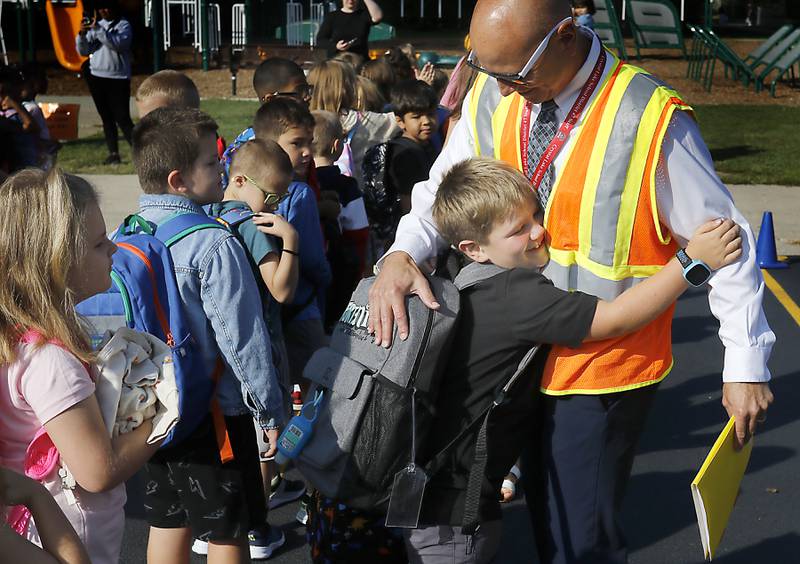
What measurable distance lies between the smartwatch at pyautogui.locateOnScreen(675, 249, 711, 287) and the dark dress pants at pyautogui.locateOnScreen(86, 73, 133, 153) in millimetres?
11286

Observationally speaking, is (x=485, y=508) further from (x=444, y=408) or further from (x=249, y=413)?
(x=249, y=413)

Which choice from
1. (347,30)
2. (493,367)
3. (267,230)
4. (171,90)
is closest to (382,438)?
(493,367)

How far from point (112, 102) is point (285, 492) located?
9.61 m

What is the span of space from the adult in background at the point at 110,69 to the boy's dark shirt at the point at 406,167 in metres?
7.62

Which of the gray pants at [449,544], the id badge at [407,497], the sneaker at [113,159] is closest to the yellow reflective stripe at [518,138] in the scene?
the id badge at [407,497]

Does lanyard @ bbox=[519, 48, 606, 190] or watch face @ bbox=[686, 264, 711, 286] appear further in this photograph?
lanyard @ bbox=[519, 48, 606, 190]

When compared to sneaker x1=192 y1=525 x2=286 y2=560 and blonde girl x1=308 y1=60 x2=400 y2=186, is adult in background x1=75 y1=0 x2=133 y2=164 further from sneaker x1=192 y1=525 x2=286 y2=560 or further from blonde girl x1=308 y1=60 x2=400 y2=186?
sneaker x1=192 y1=525 x2=286 y2=560

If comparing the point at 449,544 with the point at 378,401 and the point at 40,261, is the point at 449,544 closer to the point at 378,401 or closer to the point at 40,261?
the point at 378,401

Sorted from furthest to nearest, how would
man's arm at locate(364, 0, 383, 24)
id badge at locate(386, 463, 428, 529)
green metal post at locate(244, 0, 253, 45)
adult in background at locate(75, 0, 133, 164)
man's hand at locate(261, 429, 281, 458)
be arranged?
green metal post at locate(244, 0, 253, 45) < adult in background at locate(75, 0, 133, 164) < man's arm at locate(364, 0, 383, 24) < man's hand at locate(261, 429, 281, 458) < id badge at locate(386, 463, 428, 529)

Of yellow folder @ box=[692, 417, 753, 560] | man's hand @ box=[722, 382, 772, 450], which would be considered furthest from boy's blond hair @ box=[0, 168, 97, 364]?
man's hand @ box=[722, 382, 772, 450]

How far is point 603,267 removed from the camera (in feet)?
8.81

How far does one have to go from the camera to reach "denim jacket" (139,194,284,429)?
10.6 feet

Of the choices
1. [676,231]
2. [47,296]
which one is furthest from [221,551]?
[676,231]

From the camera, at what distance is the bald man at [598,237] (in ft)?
8.68
